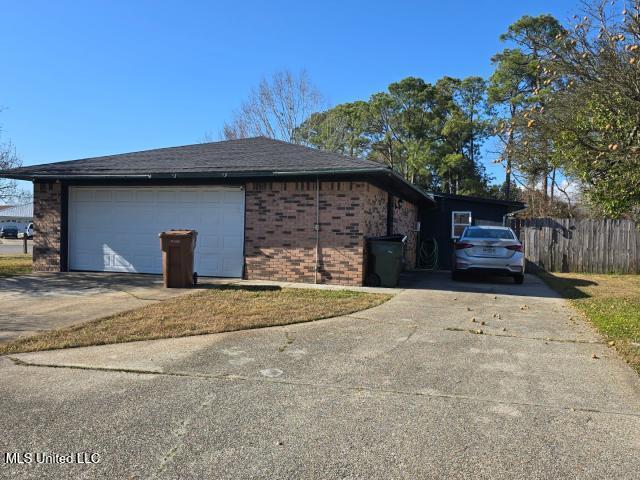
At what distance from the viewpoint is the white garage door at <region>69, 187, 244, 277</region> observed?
11.7 meters

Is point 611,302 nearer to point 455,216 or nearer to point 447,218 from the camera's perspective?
point 455,216

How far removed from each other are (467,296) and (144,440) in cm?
787

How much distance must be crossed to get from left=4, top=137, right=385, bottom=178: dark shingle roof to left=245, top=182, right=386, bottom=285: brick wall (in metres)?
0.59

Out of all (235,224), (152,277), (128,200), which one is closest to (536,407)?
(235,224)

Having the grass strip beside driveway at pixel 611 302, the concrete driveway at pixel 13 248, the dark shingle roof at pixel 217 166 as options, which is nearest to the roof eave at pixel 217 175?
the dark shingle roof at pixel 217 166

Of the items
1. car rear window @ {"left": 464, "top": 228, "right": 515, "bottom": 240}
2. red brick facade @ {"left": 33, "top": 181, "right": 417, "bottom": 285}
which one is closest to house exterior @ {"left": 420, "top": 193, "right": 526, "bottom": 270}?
car rear window @ {"left": 464, "top": 228, "right": 515, "bottom": 240}

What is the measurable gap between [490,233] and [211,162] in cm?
727

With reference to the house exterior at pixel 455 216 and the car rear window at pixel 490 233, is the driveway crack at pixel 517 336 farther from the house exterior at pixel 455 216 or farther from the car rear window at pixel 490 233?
the house exterior at pixel 455 216

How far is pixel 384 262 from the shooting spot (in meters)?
10.8

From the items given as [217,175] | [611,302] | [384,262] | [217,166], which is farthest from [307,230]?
[611,302]

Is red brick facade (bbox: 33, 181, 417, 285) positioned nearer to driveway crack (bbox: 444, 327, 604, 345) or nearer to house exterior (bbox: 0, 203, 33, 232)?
driveway crack (bbox: 444, 327, 604, 345)

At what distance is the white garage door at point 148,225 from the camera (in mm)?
11711

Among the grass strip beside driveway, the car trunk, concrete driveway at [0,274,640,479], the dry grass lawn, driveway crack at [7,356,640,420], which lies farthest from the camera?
the car trunk

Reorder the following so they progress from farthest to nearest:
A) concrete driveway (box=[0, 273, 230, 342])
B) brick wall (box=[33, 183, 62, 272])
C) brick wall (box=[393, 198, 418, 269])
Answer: brick wall (box=[393, 198, 418, 269]) → brick wall (box=[33, 183, 62, 272]) → concrete driveway (box=[0, 273, 230, 342])
